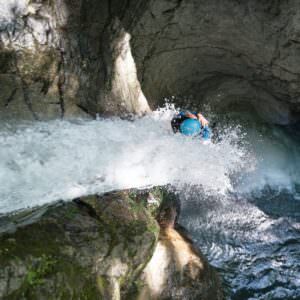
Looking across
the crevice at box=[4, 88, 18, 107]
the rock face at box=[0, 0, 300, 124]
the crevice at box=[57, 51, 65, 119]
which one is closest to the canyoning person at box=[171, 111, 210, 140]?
the rock face at box=[0, 0, 300, 124]

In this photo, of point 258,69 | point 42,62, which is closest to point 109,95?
point 42,62

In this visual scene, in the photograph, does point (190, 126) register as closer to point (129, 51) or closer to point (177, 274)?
point (129, 51)

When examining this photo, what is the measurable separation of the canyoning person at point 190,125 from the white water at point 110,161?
0.29 meters

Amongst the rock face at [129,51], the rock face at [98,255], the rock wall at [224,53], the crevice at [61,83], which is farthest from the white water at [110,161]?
the rock wall at [224,53]

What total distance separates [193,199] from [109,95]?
7.91 ft

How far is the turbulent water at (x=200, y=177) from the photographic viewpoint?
14.7ft

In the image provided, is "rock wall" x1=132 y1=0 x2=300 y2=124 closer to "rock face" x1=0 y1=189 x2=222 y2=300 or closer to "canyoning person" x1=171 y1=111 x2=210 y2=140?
"canyoning person" x1=171 y1=111 x2=210 y2=140

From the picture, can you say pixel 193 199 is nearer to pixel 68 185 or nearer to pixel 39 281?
pixel 68 185

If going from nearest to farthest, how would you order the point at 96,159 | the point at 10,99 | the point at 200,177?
the point at 10,99, the point at 96,159, the point at 200,177

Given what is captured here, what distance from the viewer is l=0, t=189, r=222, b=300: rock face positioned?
2691 millimetres

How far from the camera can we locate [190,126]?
17.8 feet

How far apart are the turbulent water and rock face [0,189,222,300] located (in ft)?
1.64

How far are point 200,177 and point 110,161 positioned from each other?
1.86m

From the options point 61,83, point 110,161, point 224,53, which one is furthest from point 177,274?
point 224,53
